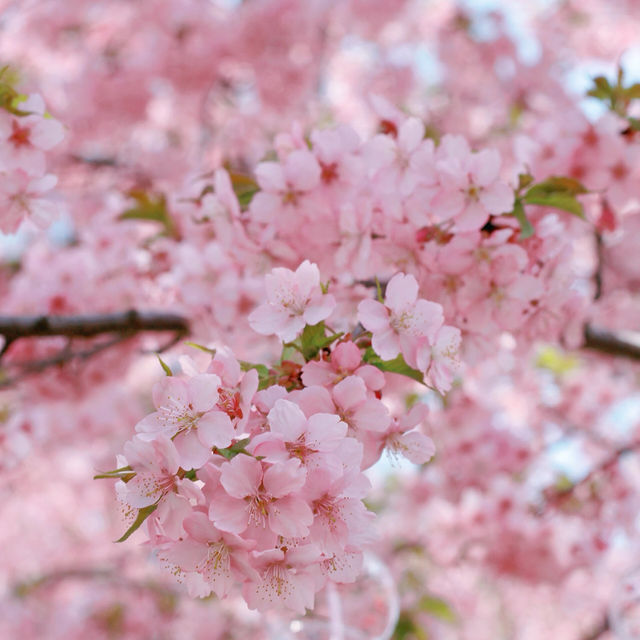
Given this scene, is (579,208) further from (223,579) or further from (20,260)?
(20,260)

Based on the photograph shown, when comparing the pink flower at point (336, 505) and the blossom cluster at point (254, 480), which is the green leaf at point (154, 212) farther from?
the pink flower at point (336, 505)

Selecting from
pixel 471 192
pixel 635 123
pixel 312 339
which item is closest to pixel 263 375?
pixel 312 339

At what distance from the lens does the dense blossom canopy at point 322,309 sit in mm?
809

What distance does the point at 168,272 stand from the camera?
6.59 feet

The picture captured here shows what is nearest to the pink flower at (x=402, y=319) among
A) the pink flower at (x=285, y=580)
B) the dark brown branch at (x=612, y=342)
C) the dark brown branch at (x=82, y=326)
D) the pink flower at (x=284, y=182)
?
the pink flower at (x=285, y=580)

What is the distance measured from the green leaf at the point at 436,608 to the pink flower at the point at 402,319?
99.1 inches

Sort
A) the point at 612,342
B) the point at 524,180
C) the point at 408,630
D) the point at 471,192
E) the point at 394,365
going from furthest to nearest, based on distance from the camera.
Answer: the point at 408,630, the point at 612,342, the point at 524,180, the point at 471,192, the point at 394,365

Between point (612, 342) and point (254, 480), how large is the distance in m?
1.59

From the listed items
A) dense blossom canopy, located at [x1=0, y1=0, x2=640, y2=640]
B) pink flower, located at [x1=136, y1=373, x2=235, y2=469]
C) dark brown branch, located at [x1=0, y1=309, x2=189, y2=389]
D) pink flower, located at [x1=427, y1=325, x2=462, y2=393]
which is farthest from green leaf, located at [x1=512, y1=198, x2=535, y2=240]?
dark brown branch, located at [x1=0, y1=309, x2=189, y2=389]

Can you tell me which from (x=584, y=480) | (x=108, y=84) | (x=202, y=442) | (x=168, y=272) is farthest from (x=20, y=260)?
(x=202, y=442)

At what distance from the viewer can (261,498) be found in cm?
75

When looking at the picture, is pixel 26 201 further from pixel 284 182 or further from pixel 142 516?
pixel 142 516

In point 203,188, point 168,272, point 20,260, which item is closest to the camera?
point 203,188

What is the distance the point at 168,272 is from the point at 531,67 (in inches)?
145
